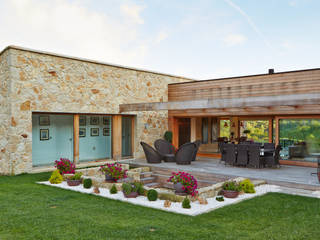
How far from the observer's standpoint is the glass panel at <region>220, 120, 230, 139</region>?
14.8 metres

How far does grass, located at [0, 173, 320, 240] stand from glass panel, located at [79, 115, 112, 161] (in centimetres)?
536

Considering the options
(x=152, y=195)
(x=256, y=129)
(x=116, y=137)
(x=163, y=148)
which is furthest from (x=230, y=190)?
(x=256, y=129)

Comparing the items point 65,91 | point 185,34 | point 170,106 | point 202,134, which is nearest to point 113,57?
point 185,34

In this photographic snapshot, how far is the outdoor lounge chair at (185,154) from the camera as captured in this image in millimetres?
10812

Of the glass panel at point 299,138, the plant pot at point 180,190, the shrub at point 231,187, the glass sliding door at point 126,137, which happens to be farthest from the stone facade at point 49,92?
the shrub at point 231,187

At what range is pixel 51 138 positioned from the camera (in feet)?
36.4

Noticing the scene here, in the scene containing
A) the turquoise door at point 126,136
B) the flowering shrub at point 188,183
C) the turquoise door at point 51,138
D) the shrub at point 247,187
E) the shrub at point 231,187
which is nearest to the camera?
the flowering shrub at point 188,183

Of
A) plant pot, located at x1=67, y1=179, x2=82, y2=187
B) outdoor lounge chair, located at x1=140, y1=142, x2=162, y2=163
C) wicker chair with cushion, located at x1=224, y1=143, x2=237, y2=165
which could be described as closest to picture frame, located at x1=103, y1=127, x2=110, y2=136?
outdoor lounge chair, located at x1=140, y1=142, x2=162, y2=163

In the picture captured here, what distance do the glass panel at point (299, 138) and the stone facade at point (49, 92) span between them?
242 inches

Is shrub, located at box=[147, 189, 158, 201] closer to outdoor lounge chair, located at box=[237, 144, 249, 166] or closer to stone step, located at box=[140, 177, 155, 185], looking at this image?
stone step, located at box=[140, 177, 155, 185]

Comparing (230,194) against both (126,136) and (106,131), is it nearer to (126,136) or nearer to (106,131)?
(106,131)

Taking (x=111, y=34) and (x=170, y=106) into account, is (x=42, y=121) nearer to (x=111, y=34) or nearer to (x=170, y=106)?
(x=170, y=106)

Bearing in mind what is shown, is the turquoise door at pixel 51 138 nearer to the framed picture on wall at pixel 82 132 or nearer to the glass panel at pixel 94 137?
the framed picture on wall at pixel 82 132

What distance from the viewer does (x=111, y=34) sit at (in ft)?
63.9
